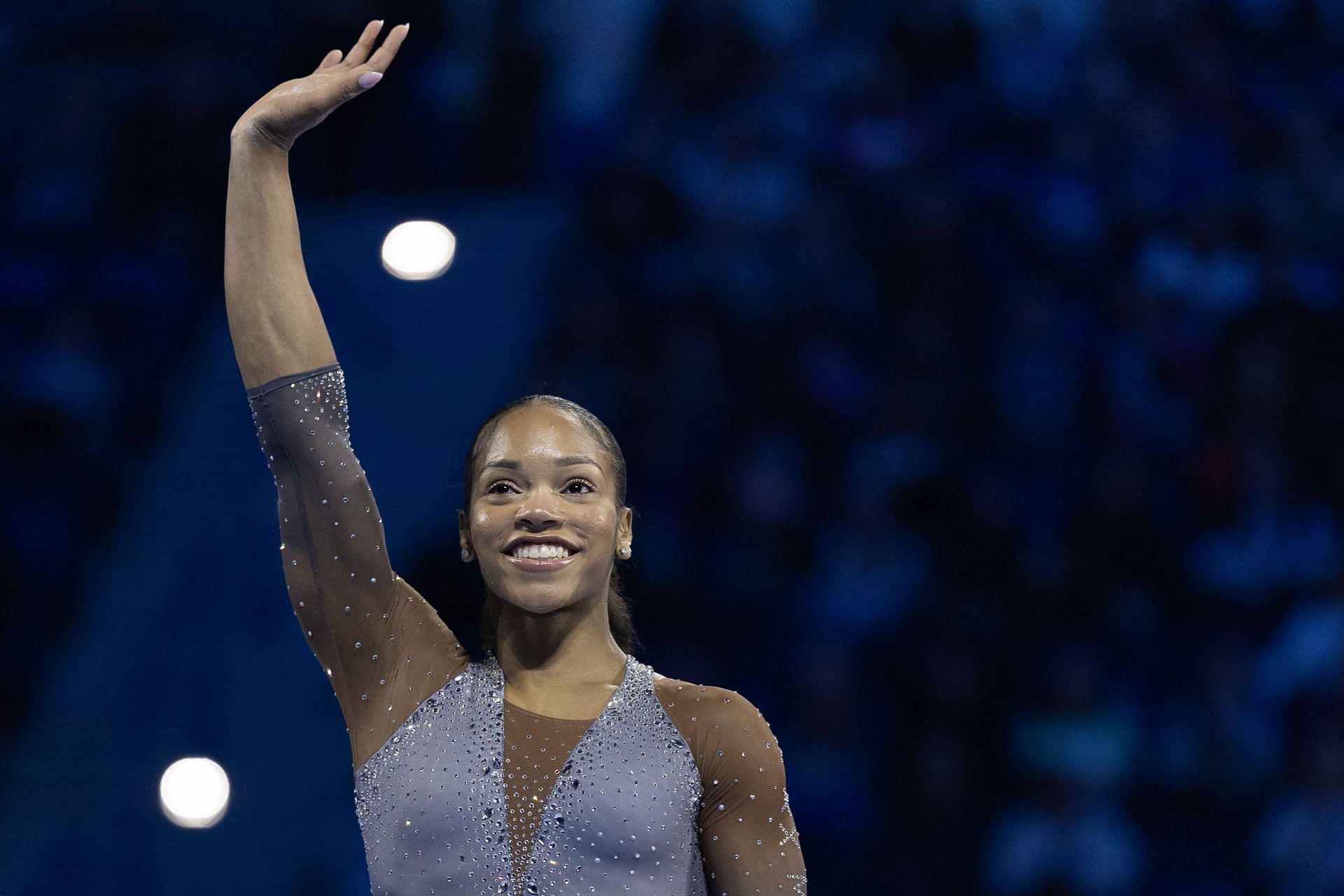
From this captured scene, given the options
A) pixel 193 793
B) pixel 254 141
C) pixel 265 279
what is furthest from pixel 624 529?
pixel 193 793

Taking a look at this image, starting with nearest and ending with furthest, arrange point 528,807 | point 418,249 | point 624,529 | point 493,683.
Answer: point 528,807 < point 493,683 < point 624,529 < point 418,249

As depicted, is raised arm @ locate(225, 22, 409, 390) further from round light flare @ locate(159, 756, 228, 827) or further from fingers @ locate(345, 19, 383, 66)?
round light flare @ locate(159, 756, 228, 827)

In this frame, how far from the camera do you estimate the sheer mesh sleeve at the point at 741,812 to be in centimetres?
177

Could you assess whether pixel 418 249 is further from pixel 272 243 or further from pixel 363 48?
pixel 272 243

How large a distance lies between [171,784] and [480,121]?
213cm

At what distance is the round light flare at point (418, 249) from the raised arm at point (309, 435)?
7.33 feet

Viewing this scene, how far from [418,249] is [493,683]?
248cm

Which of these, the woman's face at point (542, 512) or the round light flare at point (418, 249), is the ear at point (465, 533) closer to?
the woman's face at point (542, 512)

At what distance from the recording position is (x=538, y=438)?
6.10 ft

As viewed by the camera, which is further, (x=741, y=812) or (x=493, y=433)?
(x=493, y=433)

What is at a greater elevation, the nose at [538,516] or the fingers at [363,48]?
the fingers at [363,48]

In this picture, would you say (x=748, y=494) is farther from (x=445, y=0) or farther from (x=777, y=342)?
(x=445, y=0)

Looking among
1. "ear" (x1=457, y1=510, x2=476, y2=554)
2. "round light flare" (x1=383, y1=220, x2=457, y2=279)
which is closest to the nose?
"ear" (x1=457, y1=510, x2=476, y2=554)

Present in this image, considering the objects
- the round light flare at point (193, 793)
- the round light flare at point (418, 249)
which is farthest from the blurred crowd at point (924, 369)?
the round light flare at point (193, 793)
